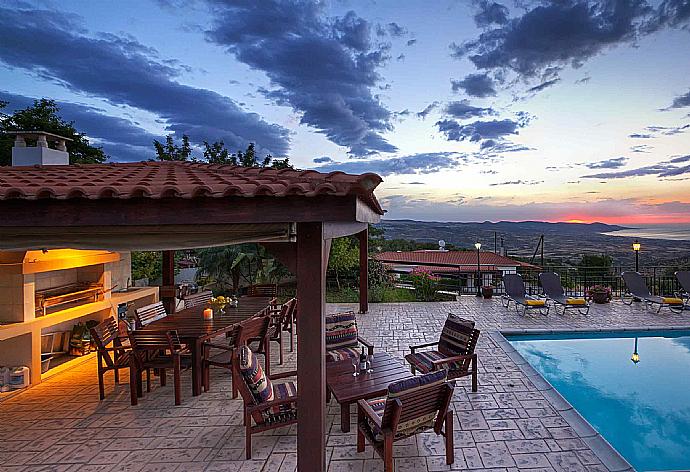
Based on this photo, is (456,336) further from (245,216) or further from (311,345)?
(245,216)

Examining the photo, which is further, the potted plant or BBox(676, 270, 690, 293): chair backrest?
the potted plant

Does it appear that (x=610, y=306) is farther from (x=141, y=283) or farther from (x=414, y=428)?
(x=141, y=283)

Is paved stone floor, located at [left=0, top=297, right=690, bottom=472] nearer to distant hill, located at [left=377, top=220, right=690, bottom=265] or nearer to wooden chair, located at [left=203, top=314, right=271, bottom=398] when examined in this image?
wooden chair, located at [left=203, top=314, right=271, bottom=398]

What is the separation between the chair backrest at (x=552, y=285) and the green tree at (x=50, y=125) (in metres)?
18.2

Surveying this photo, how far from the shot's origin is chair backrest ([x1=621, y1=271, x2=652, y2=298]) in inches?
426

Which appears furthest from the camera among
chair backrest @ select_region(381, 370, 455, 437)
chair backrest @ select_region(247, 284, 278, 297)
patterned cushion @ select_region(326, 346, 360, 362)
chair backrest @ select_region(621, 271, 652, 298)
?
chair backrest @ select_region(621, 271, 652, 298)

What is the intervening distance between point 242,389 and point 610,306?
11547mm

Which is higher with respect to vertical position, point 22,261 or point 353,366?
point 22,261

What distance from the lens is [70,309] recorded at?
20.4 feet

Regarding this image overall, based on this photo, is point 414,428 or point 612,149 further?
point 612,149

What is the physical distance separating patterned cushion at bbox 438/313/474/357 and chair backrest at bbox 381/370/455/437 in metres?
1.69

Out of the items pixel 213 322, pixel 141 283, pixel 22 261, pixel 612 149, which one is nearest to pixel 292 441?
pixel 213 322

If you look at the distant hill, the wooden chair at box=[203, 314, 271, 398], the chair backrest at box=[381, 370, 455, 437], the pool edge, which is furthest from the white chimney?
the distant hill

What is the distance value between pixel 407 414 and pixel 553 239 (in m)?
17.7
